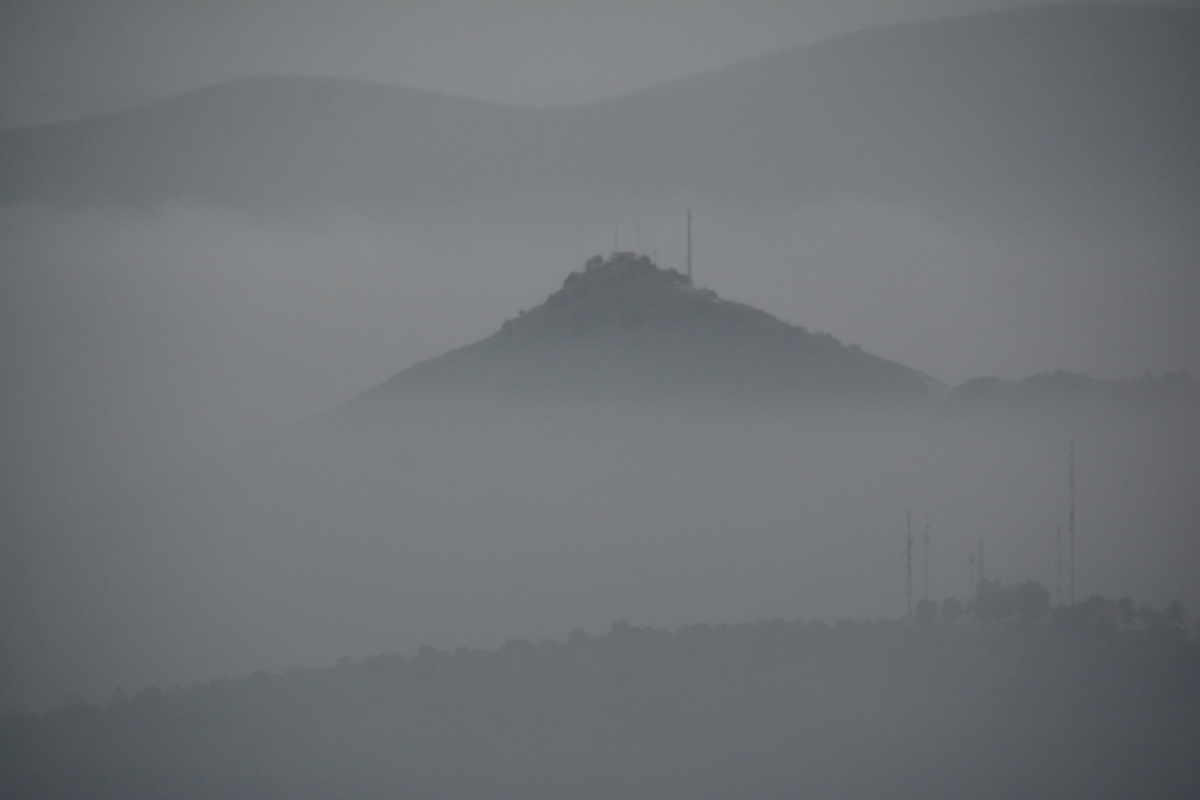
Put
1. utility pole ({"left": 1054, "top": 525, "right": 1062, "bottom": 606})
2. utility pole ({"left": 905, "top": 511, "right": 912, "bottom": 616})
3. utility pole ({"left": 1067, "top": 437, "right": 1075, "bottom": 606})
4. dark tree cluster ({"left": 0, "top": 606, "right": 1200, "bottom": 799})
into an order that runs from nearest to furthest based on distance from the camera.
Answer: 1. dark tree cluster ({"left": 0, "top": 606, "right": 1200, "bottom": 799})
2. utility pole ({"left": 1054, "top": 525, "right": 1062, "bottom": 606})
3. utility pole ({"left": 1067, "top": 437, "right": 1075, "bottom": 606})
4. utility pole ({"left": 905, "top": 511, "right": 912, "bottom": 616})

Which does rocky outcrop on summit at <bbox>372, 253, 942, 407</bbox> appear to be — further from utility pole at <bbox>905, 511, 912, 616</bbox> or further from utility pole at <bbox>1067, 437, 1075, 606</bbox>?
utility pole at <bbox>1067, 437, 1075, 606</bbox>

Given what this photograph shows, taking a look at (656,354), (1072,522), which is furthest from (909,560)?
(656,354)

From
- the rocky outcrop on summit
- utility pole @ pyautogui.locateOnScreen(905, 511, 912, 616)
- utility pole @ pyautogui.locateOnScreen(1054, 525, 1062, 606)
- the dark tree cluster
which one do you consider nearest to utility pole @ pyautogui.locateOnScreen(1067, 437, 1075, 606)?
utility pole @ pyautogui.locateOnScreen(1054, 525, 1062, 606)

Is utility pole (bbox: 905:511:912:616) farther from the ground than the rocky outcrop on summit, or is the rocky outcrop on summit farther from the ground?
the rocky outcrop on summit

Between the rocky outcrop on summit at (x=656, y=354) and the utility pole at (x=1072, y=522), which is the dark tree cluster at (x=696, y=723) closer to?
the utility pole at (x=1072, y=522)

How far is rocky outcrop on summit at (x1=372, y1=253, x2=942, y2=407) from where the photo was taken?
304 feet

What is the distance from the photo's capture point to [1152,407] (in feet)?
281

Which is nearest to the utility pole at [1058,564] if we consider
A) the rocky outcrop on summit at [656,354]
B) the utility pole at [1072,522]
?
the utility pole at [1072,522]

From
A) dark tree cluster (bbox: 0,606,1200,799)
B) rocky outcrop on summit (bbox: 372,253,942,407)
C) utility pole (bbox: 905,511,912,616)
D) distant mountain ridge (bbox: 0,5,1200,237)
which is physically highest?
distant mountain ridge (bbox: 0,5,1200,237)

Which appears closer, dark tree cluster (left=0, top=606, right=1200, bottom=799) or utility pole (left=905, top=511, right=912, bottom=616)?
dark tree cluster (left=0, top=606, right=1200, bottom=799)

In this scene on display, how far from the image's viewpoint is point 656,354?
322 feet

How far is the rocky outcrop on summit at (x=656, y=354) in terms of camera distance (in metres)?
92.7

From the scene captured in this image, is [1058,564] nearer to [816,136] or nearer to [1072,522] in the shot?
[1072,522]

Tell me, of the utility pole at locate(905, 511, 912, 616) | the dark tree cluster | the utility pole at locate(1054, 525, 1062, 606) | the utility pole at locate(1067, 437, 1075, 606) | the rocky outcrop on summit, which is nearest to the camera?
the dark tree cluster
